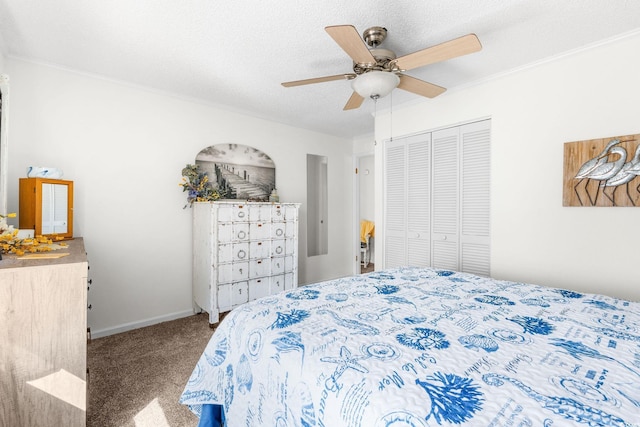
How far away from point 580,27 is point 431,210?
1798mm

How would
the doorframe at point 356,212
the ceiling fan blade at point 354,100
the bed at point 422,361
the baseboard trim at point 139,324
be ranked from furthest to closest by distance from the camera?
the doorframe at point 356,212, the baseboard trim at point 139,324, the ceiling fan blade at point 354,100, the bed at point 422,361

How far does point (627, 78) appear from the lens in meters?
2.08

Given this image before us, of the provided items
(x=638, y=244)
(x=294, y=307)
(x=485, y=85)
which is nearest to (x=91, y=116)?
(x=294, y=307)

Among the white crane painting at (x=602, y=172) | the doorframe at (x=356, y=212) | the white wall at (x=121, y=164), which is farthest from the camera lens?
the doorframe at (x=356, y=212)

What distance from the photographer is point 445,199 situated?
10.2 ft

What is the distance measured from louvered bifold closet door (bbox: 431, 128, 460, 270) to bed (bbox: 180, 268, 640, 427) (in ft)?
4.35

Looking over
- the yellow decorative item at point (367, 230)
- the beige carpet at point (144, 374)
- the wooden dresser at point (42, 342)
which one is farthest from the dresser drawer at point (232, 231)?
the yellow decorative item at point (367, 230)

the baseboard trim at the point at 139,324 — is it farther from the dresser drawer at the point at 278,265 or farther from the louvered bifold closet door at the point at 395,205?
the louvered bifold closet door at the point at 395,205

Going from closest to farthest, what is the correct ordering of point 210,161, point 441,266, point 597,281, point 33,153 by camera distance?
point 597,281, point 33,153, point 441,266, point 210,161

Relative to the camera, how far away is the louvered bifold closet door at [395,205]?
3465 mm

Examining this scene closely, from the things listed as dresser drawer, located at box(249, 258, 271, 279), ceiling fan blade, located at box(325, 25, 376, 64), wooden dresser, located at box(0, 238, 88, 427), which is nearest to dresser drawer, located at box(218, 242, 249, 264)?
dresser drawer, located at box(249, 258, 271, 279)

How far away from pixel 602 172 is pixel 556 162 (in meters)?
0.29

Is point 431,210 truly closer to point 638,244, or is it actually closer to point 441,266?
point 441,266

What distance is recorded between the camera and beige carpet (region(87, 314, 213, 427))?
1763mm
